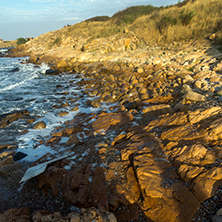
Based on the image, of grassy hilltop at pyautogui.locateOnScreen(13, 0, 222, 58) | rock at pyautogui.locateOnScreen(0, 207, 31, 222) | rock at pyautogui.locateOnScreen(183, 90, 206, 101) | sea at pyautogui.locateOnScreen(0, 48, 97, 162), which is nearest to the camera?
rock at pyautogui.locateOnScreen(0, 207, 31, 222)

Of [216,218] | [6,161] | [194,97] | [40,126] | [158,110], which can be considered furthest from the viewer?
[40,126]

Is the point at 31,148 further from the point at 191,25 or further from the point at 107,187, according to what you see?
the point at 191,25

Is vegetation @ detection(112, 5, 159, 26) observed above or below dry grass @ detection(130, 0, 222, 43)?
above

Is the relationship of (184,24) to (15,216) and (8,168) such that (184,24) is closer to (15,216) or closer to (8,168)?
(8,168)

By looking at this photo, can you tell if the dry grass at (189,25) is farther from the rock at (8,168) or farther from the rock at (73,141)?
the rock at (8,168)

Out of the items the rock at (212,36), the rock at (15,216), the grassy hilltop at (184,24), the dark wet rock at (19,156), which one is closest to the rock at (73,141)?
the dark wet rock at (19,156)

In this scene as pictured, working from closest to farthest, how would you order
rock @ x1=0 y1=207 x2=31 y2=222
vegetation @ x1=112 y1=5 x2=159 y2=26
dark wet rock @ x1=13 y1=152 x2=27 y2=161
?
rock @ x1=0 y1=207 x2=31 y2=222, dark wet rock @ x1=13 y1=152 x2=27 y2=161, vegetation @ x1=112 y1=5 x2=159 y2=26

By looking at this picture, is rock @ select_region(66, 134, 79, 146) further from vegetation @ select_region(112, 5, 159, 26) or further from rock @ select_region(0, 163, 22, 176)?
vegetation @ select_region(112, 5, 159, 26)

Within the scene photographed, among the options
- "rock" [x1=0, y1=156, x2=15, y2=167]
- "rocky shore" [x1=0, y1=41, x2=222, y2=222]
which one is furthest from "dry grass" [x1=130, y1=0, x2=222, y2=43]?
"rock" [x1=0, y1=156, x2=15, y2=167]

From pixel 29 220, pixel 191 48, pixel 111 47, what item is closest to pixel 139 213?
pixel 29 220

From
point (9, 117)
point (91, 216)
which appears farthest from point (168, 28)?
point (91, 216)

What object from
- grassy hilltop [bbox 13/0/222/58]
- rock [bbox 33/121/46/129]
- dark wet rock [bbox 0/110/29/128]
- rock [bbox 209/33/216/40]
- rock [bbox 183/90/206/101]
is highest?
grassy hilltop [bbox 13/0/222/58]

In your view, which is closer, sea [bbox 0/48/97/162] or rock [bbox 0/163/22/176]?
rock [bbox 0/163/22/176]

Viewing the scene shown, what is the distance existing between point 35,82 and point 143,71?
12.7 metres
